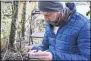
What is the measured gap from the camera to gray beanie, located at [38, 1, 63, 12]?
3.06ft

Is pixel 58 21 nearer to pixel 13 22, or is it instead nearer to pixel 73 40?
pixel 73 40

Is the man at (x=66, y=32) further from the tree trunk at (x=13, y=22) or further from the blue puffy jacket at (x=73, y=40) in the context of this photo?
the tree trunk at (x=13, y=22)

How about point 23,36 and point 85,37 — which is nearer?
point 85,37

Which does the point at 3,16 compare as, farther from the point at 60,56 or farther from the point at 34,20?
the point at 60,56

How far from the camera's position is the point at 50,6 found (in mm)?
940

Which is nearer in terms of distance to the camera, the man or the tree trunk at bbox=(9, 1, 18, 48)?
the man

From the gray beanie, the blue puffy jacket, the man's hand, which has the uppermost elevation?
the gray beanie

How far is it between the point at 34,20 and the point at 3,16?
0.54 feet

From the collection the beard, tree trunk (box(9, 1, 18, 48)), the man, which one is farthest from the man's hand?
tree trunk (box(9, 1, 18, 48))

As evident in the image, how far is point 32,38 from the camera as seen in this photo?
1.33 meters

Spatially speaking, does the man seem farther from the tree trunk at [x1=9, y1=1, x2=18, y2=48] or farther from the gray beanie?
the tree trunk at [x1=9, y1=1, x2=18, y2=48]

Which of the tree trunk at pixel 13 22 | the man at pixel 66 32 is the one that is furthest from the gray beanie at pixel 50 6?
the tree trunk at pixel 13 22

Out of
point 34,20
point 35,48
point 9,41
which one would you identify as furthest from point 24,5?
point 35,48

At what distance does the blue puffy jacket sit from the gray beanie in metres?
0.06
